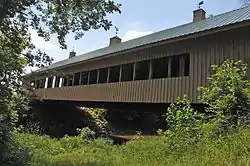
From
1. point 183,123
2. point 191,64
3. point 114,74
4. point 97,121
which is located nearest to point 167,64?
point 191,64

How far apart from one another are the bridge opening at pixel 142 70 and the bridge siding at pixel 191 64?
0.77 feet

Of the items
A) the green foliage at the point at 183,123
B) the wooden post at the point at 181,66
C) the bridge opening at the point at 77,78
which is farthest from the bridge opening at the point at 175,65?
the bridge opening at the point at 77,78

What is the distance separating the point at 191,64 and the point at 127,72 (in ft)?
15.4

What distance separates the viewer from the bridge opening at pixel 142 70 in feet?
50.3

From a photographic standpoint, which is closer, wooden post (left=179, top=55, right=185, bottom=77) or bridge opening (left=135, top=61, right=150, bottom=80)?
wooden post (left=179, top=55, right=185, bottom=77)

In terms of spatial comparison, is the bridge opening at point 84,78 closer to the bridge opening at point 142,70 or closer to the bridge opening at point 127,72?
the bridge opening at point 127,72

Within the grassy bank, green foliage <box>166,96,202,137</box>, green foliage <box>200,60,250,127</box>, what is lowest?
the grassy bank

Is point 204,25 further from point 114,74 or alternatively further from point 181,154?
point 181,154

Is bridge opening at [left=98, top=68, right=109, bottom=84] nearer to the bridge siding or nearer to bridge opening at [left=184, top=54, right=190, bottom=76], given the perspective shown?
the bridge siding

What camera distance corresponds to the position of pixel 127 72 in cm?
1683

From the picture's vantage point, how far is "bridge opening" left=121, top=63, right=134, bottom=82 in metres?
16.3

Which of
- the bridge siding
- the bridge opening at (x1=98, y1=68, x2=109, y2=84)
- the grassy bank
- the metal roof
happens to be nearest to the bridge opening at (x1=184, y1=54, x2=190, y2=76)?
the bridge siding

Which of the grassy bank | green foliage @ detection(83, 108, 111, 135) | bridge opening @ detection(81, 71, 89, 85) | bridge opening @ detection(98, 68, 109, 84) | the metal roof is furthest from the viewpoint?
green foliage @ detection(83, 108, 111, 135)

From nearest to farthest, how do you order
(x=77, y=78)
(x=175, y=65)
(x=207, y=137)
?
(x=207, y=137) < (x=175, y=65) < (x=77, y=78)
